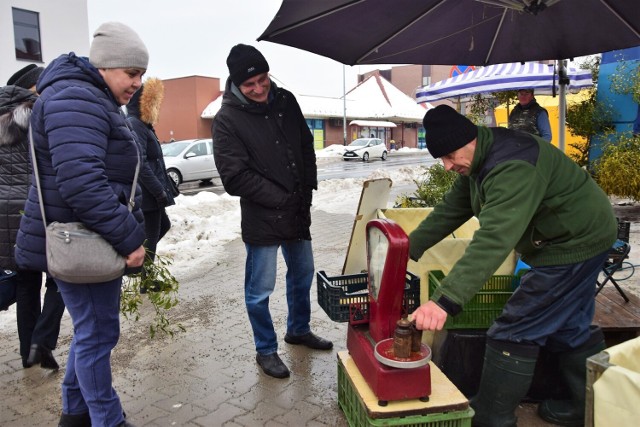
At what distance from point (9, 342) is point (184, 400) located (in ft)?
6.13

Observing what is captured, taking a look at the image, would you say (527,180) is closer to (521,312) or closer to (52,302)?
(521,312)

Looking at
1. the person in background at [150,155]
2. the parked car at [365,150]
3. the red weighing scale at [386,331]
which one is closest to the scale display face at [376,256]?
the red weighing scale at [386,331]

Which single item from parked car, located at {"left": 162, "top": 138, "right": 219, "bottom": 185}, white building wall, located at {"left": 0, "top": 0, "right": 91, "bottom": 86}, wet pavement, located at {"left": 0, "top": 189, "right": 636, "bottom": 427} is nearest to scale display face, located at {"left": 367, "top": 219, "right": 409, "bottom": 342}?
wet pavement, located at {"left": 0, "top": 189, "right": 636, "bottom": 427}

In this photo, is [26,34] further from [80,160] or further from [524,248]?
[524,248]

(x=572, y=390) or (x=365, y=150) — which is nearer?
(x=572, y=390)

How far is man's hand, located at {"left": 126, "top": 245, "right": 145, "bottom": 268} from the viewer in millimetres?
2512

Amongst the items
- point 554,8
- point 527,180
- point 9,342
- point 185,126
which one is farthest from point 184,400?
point 185,126

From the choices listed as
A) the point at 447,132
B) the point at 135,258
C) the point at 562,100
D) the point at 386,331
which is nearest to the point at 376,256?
the point at 386,331

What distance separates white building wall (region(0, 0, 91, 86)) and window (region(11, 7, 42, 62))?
17cm

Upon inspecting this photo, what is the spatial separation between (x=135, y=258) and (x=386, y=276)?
1212mm

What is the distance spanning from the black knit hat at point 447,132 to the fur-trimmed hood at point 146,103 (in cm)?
312

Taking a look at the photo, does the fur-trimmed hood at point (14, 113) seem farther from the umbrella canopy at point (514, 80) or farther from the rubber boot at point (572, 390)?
the umbrella canopy at point (514, 80)

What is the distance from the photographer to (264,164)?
3408mm

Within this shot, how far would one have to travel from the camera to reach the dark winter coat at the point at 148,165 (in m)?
4.71
